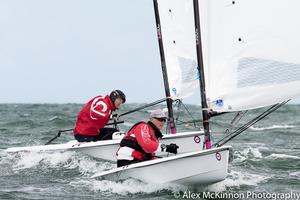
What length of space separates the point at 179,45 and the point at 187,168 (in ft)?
12.4

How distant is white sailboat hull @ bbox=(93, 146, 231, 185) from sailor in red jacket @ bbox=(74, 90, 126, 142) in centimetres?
233

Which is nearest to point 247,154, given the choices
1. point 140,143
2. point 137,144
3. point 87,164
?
point 87,164

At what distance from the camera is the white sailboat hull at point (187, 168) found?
688cm

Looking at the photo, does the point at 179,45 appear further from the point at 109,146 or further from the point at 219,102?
the point at 219,102

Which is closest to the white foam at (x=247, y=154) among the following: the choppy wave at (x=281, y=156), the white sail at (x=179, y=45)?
the choppy wave at (x=281, y=156)

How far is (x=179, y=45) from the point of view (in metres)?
10.3

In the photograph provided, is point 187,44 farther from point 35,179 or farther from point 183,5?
point 35,179

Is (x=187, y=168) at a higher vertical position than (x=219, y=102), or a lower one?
lower

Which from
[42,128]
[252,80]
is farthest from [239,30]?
[42,128]

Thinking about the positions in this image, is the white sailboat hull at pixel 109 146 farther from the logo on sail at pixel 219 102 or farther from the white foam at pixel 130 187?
the logo on sail at pixel 219 102

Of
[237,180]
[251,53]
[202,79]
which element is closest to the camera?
[251,53]

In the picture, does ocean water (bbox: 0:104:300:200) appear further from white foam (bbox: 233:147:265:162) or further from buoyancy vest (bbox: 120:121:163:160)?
buoyancy vest (bbox: 120:121:163:160)

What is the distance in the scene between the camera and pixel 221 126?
17.6 m

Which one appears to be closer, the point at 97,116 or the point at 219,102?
the point at 219,102
